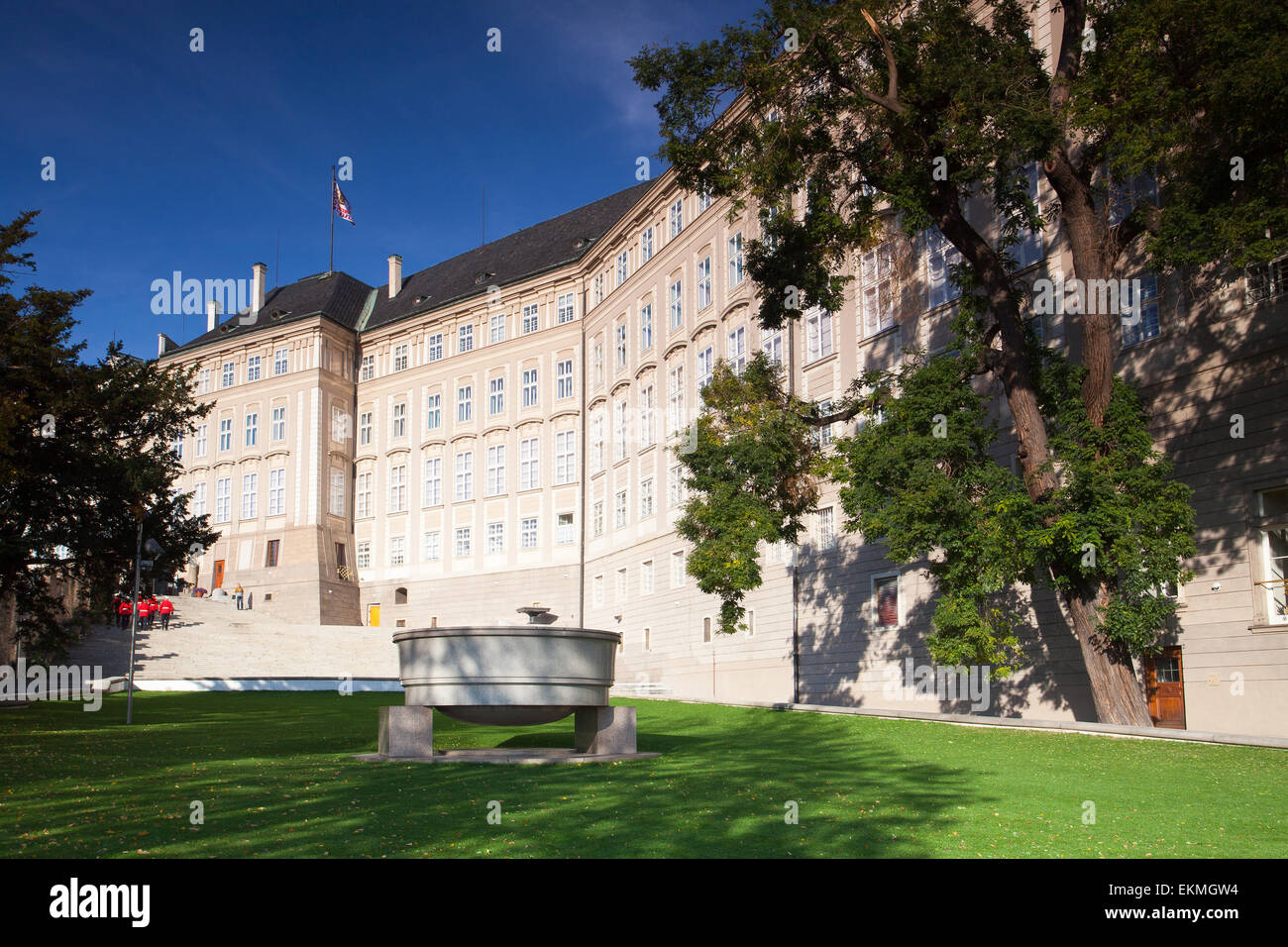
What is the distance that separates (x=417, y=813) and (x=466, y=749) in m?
7.05

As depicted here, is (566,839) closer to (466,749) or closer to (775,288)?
(466,749)

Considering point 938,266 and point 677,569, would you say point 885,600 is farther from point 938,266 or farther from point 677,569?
point 677,569

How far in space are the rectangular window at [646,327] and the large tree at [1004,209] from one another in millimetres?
26307

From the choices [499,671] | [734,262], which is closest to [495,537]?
[734,262]

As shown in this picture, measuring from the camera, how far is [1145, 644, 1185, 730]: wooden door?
23.1 m

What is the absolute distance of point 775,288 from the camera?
2388cm

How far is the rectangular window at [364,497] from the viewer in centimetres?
6906

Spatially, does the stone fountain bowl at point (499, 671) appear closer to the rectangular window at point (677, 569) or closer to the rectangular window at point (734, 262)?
the rectangular window at point (734, 262)

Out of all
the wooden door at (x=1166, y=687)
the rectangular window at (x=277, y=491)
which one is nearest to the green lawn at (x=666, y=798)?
the wooden door at (x=1166, y=687)

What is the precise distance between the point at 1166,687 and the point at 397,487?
51885 mm

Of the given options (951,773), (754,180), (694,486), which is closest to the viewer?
(951,773)
